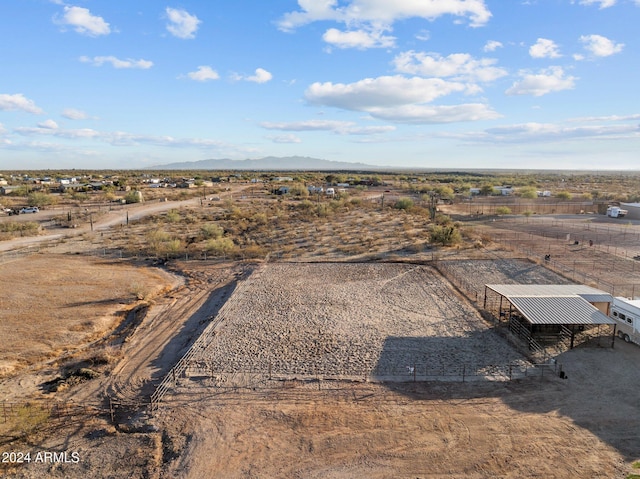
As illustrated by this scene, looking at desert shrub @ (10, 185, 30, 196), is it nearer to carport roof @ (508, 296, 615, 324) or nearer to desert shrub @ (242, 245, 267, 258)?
desert shrub @ (242, 245, 267, 258)

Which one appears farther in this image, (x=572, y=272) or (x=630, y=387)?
(x=572, y=272)

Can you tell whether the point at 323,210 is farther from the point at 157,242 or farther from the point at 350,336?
the point at 350,336

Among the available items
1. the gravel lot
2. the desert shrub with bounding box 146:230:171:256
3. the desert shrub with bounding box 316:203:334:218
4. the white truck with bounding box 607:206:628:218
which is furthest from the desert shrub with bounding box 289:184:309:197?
the gravel lot

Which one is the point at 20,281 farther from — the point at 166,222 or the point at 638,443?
the point at 638,443

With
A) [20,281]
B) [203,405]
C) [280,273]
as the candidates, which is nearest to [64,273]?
[20,281]

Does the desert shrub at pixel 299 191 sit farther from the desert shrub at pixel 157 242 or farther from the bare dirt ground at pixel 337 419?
the bare dirt ground at pixel 337 419
